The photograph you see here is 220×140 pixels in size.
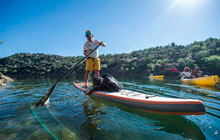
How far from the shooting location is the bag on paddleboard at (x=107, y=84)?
4438 mm

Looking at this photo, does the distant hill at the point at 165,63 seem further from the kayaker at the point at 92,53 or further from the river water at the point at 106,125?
the river water at the point at 106,125

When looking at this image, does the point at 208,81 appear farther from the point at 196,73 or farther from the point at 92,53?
the point at 92,53

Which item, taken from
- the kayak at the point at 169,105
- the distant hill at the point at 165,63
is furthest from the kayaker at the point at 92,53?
the distant hill at the point at 165,63

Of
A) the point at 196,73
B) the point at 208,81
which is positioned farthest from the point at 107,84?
the point at 196,73

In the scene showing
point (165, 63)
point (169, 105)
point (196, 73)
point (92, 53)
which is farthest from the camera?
point (165, 63)

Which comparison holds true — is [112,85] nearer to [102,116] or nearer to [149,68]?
[102,116]

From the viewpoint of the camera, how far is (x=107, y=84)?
453cm

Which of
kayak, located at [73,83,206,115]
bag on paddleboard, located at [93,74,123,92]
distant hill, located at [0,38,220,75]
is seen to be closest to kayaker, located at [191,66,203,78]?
bag on paddleboard, located at [93,74,123,92]

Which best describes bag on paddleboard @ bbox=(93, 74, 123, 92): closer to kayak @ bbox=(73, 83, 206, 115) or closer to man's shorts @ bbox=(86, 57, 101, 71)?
kayak @ bbox=(73, 83, 206, 115)

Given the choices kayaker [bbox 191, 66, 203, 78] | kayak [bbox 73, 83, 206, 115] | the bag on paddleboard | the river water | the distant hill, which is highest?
the distant hill

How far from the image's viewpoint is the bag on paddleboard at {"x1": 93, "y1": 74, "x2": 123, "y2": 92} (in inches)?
175

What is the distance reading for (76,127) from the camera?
2404 mm

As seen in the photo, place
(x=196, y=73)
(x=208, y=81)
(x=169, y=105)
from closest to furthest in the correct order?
(x=169, y=105) → (x=208, y=81) → (x=196, y=73)

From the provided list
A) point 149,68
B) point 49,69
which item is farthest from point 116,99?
point 49,69
